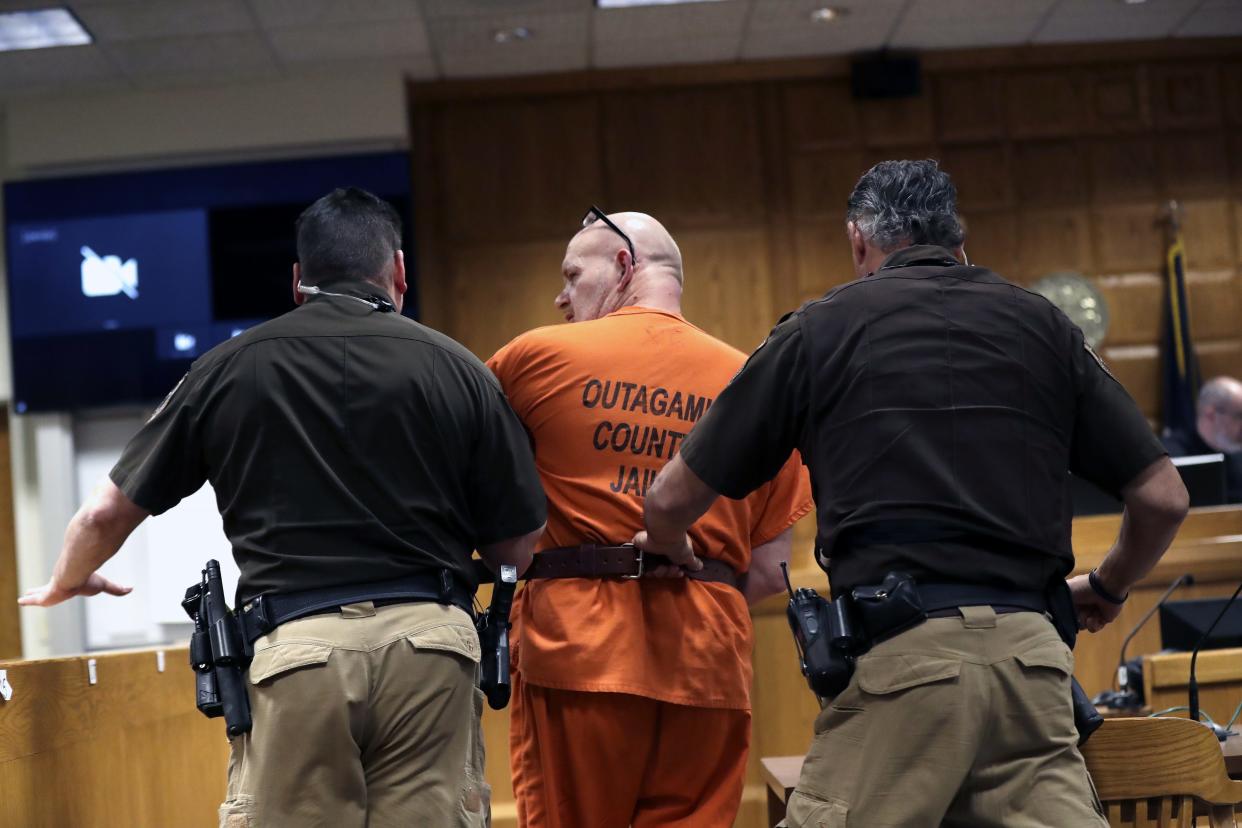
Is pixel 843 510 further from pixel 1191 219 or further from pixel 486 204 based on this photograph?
pixel 1191 219

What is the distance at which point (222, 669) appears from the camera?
1807 millimetres

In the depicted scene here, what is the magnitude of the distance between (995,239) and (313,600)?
19.2 ft

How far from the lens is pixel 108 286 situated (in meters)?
6.52

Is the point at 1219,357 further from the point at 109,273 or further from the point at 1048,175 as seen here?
the point at 109,273

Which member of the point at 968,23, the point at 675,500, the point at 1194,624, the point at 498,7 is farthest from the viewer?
the point at 968,23

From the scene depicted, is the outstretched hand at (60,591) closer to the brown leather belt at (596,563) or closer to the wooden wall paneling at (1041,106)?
the brown leather belt at (596,563)

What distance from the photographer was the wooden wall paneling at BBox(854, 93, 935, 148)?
6945 mm

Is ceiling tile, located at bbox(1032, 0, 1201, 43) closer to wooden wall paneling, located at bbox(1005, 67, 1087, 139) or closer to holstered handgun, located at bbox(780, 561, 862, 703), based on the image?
wooden wall paneling, located at bbox(1005, 67, 1087, 139)

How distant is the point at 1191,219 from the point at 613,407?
5823mm

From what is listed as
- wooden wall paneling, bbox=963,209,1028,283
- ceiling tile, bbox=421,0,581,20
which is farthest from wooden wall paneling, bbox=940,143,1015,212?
ceiling tile, bbox=421,0,581,20

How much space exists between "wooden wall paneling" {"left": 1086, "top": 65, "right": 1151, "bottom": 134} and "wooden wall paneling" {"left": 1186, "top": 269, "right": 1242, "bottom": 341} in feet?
2.87

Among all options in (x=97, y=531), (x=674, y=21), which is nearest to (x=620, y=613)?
(x=97, y=531)

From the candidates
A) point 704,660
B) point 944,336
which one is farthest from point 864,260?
point 704,660

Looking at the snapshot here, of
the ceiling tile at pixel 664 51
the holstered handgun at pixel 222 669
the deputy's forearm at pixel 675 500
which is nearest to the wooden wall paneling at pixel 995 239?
the ceiling tile at pixel 664 51
